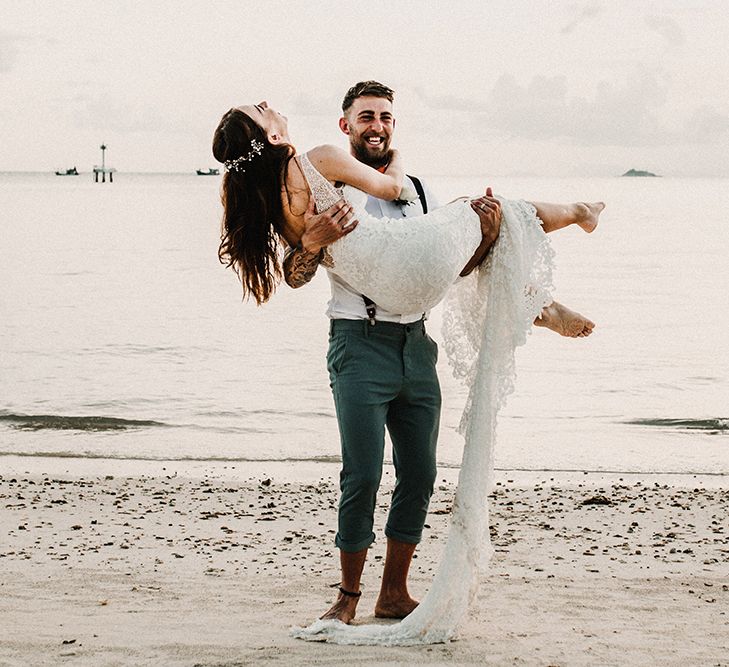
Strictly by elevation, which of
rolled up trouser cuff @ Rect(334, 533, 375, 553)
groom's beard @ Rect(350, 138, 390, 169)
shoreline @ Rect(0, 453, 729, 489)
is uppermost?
groom's beard @ Rect(350, 138, 390, 169)

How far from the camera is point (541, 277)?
13.8ft

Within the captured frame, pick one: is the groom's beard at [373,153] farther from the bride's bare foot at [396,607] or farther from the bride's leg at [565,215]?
the bride's bare foot at [396,607]

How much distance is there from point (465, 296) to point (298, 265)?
76 cm

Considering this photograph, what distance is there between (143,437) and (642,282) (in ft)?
65.9

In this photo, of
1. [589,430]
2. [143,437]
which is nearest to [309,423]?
[143,437]

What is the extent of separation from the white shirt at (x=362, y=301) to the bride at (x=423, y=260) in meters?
0.08

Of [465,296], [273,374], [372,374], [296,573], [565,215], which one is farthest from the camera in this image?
[273,374]

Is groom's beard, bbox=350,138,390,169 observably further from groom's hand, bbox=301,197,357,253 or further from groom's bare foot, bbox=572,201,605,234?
groom's bare foot, bbox=572,201,605,234

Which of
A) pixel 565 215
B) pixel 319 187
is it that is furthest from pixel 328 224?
pixel 565 215

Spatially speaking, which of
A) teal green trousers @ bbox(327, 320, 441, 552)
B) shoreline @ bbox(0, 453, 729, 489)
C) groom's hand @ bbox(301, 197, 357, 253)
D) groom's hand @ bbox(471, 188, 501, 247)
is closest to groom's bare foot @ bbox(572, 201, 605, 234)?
groom's hand @ bbox(471, 188, 501, 247)

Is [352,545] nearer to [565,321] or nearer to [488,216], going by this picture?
[565,321]

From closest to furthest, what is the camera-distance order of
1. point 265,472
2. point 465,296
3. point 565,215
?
point 565,215 → point 465,296 → point 265,472

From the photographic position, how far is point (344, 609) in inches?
167

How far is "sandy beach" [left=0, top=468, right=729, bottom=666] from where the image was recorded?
13.6 feet
